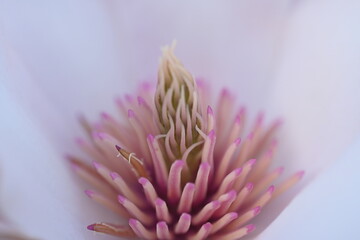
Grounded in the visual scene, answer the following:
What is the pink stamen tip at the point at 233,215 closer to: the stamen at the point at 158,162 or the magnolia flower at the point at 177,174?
the magnolia flower at the point at 177,174

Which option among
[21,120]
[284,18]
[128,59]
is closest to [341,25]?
[284,18]

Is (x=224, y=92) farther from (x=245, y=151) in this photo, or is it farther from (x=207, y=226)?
(x=207, y=226)

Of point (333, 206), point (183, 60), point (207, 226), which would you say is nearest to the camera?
point (333, 206)

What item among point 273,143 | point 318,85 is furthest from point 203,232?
point 318,85

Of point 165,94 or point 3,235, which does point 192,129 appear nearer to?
point 165,94

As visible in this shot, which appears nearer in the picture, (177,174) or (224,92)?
Result: (177,174)
